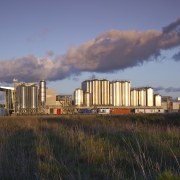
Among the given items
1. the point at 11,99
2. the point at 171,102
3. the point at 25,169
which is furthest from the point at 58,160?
the point at 171,102

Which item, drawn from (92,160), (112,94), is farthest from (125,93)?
(92,160)

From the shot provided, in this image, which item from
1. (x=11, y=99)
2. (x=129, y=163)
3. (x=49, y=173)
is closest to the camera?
(x=49, y=173)

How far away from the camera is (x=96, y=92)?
126 metres

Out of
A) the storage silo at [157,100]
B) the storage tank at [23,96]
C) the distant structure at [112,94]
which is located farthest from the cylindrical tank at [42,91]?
the storage silo at [157,100]

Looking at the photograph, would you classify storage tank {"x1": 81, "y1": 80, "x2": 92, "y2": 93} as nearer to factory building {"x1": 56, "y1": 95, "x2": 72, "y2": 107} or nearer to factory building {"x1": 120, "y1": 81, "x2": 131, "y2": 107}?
factory building {"x1": 120, "y1": 81, "x2": 131, "y2": 107}

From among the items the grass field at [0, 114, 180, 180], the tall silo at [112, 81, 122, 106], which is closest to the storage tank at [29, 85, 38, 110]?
the tall silo at [112, 81, 122, 106]

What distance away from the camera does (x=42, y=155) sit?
10320 millimetres

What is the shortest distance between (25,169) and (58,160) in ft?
5.09

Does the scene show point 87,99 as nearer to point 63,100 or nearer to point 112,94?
point 112,94

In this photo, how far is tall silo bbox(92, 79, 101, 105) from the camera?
125250mm

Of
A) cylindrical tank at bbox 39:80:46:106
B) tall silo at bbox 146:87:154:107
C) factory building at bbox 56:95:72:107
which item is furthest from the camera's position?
tall silo at bbox 146:87:154:107

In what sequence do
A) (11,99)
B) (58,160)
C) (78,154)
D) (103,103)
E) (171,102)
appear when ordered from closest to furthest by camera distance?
(58,160) → (78,154) → (11,99) → (103,103) → (171,102)

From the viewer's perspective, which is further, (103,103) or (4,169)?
(103,103)

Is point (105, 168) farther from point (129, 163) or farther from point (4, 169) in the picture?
point (4, 169)
